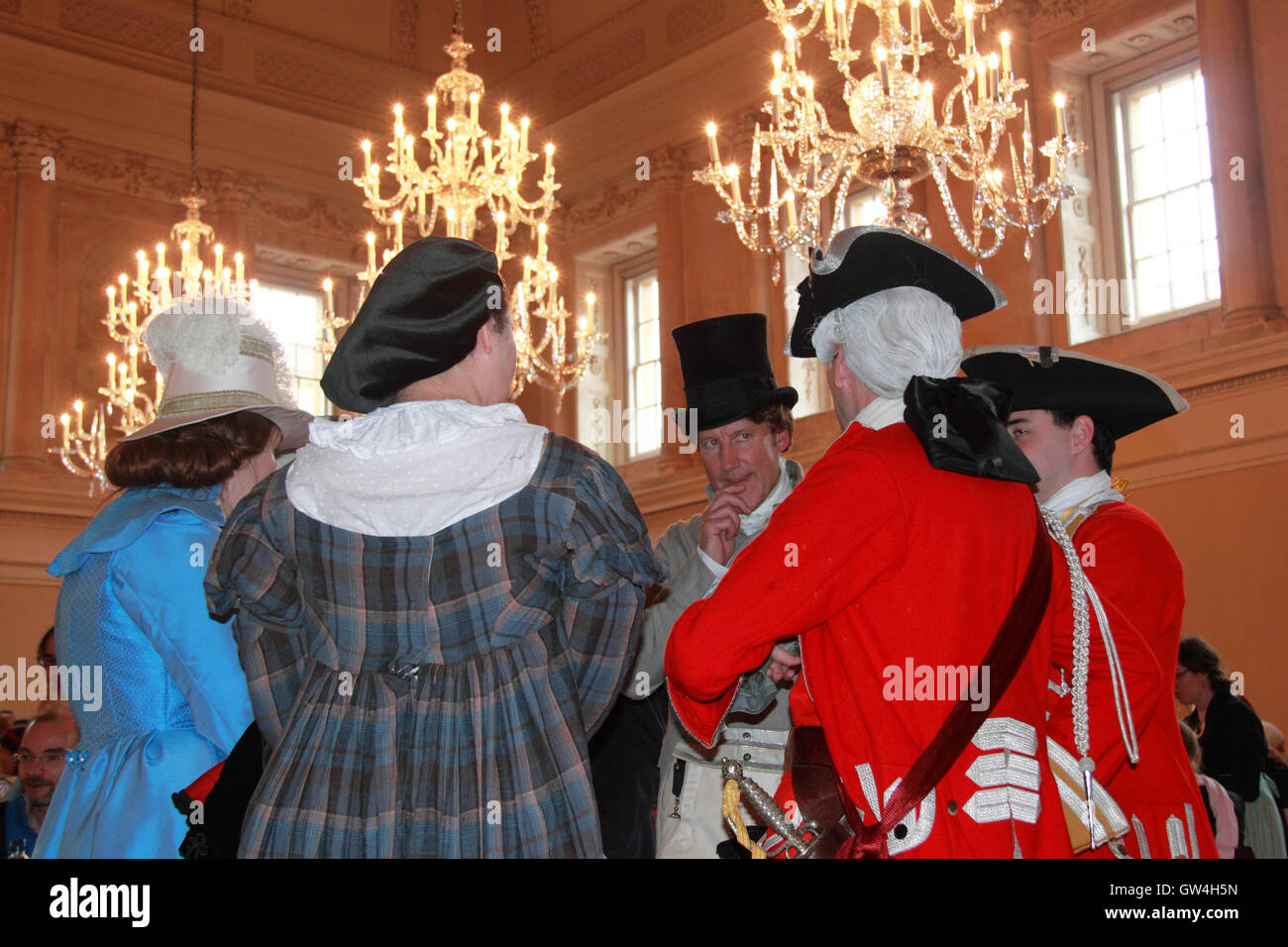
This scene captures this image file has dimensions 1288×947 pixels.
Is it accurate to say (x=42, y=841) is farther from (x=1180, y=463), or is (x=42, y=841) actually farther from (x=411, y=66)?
(x=411, y=66)

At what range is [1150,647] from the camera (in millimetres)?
2412

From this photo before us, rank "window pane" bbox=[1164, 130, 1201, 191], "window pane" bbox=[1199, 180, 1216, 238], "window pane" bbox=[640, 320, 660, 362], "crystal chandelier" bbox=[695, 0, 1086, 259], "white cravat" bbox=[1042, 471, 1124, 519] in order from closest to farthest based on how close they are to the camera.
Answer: "white cravat" bbox=[1042, 471, 1124, 519]
"crystal chandelier" bbox=[695, 0, 1086, 259]
"window pane" bbox=[1199, 180, 1216, 238]
"window pane" bbox=[1164, 130, 1201, 191]
"window pane" bbox=[640, 320, 660, 362]

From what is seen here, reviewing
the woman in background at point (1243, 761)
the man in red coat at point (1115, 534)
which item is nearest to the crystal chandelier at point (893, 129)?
the woman in background at point (1243, 761)

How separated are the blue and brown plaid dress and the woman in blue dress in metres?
0.33

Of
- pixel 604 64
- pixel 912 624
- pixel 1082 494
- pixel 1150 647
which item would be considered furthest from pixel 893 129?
pixel 604 64

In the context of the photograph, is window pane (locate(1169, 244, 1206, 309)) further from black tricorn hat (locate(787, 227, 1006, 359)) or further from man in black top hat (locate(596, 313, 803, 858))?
black tricorn hat (locate(787, 227, 1006, 359))

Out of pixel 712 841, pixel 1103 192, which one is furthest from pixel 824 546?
pixel 1103 192

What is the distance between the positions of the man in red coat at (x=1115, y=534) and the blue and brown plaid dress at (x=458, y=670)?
785mm

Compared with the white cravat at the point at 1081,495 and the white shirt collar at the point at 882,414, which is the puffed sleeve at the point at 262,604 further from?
the white cravat at the point at 1081,495

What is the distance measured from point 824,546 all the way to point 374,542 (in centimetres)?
63

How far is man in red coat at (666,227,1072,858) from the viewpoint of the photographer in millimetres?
1793

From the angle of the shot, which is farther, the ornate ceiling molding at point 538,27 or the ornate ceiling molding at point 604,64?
the ornate ceiling molding at point 538,27

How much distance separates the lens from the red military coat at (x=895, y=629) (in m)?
1.79

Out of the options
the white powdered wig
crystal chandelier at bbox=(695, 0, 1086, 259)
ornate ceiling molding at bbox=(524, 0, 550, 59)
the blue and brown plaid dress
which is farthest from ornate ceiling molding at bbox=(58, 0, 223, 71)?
the white powdered wig
